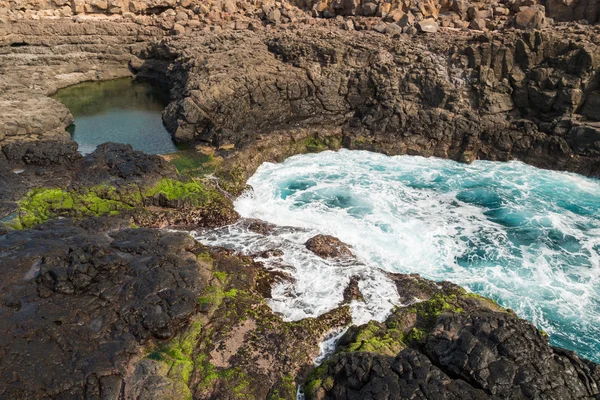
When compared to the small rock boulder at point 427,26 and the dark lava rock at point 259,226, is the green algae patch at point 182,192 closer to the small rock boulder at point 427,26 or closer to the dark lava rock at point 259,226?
the dark lava rock at point 259,226

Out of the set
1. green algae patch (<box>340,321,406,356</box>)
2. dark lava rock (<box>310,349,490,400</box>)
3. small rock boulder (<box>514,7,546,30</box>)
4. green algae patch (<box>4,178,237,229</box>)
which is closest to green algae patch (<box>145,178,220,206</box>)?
green algae patch (<box>4,178,237,229</box>)

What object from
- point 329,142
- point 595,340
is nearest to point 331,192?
point 329,142

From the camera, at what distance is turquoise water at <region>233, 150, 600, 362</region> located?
2122cm

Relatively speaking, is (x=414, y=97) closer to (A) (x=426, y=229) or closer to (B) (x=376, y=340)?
(A) (x=426, y=229)

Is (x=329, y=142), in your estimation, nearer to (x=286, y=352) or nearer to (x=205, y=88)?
(x=205, y=88)

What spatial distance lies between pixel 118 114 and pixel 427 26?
30688 millimetres

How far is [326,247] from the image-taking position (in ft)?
73.8

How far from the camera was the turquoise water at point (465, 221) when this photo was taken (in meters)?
21.2

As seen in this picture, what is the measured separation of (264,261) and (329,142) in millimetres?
17781

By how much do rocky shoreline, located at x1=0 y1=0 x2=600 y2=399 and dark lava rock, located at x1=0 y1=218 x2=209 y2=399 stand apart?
0.07 m

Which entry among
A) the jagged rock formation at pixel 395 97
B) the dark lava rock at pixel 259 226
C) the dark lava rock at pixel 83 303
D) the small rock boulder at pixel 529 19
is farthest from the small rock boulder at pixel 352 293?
the small rock boulder at pixel 529 19

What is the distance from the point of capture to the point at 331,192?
30.5 m

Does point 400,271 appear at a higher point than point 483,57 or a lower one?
lower

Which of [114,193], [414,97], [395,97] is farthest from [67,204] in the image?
[414,97]
